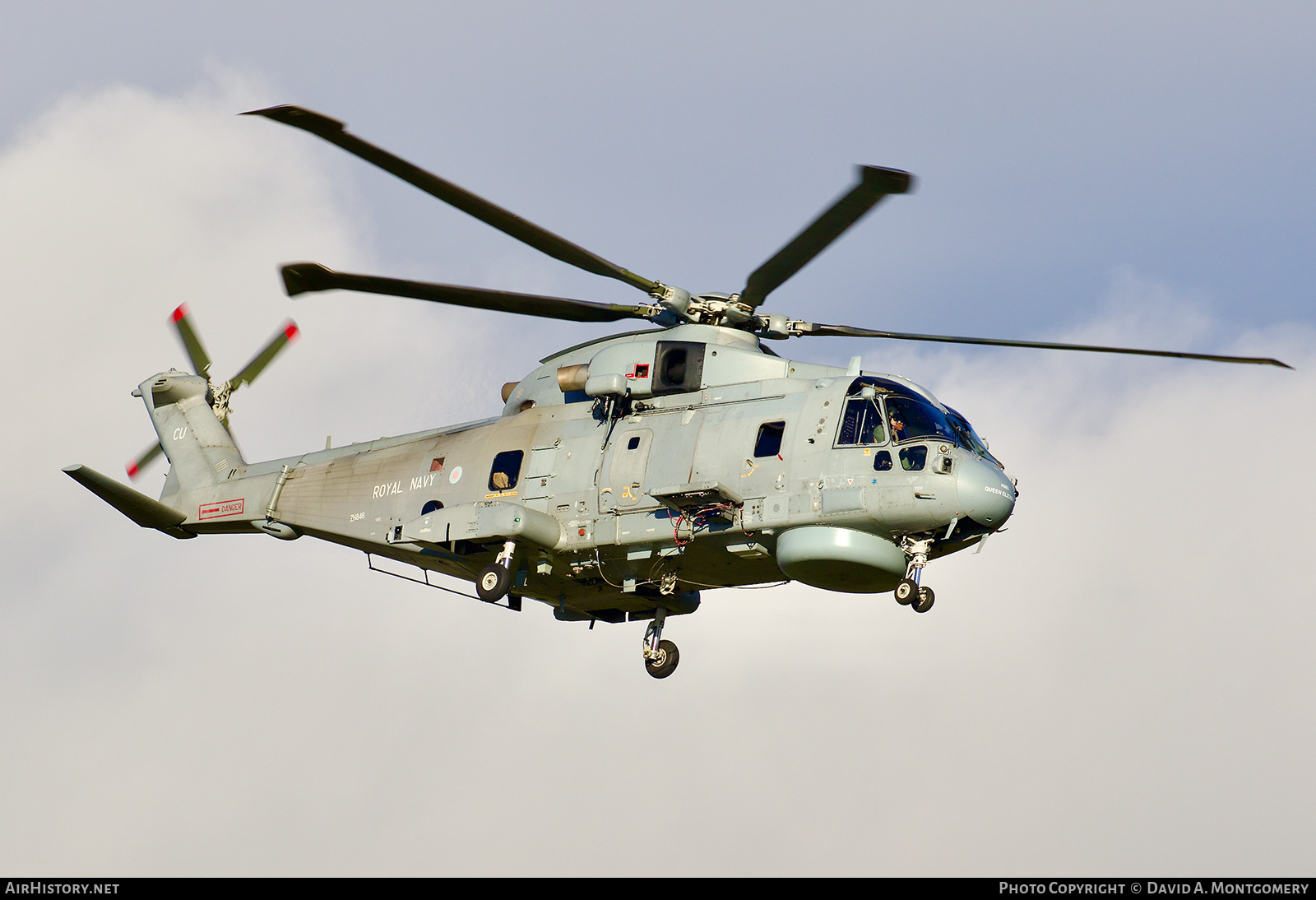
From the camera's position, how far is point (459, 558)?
2509cm

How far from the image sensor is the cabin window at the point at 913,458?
858 inches

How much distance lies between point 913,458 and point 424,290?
760 cm

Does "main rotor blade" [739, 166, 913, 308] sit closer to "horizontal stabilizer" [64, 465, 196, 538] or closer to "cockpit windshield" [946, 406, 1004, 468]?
"cockpit windshield" [946, 406, 1004, 468]

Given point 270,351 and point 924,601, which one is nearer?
point 924,601

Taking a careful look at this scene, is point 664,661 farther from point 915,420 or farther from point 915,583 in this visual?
point 915,420

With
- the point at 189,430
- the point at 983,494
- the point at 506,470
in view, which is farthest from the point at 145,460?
the point at 983,494

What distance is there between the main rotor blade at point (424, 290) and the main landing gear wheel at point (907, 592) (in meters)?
6.30

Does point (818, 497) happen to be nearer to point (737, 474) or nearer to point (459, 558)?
point (737, 474)

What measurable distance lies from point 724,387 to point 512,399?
14.4 ft

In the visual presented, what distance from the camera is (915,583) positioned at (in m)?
21.8

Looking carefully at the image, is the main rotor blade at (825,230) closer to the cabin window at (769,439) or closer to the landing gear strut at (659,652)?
the cabin window at (769,439)

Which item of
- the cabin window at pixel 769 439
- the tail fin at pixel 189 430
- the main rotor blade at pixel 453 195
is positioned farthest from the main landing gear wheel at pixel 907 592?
the tail fin at pixel 189 430

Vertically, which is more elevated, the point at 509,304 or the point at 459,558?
the point at 509,304
